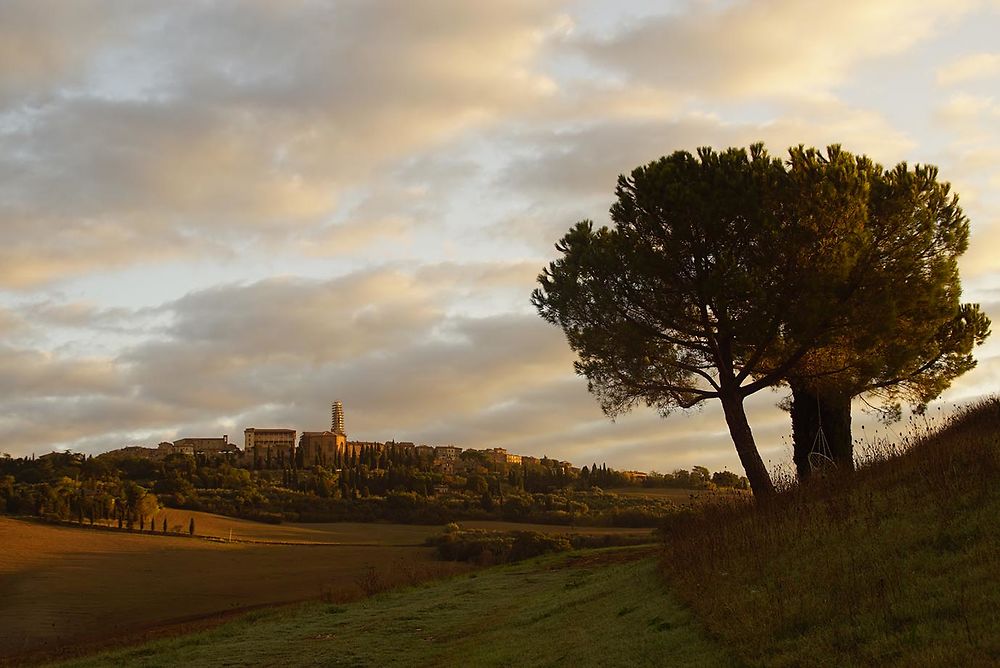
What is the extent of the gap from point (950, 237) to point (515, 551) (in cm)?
3121

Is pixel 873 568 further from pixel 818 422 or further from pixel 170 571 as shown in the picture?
pixel 170 571

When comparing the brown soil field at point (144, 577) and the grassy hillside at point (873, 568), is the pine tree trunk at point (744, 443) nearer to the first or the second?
the grassy hillside at point (873, 568)

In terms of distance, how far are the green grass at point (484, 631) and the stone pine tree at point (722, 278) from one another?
7.14 meters

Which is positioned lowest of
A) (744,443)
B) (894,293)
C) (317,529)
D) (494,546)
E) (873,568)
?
(317,529)

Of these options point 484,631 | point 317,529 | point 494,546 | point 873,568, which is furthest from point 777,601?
point 317,529

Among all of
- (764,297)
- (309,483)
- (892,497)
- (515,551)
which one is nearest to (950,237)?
(764,297)

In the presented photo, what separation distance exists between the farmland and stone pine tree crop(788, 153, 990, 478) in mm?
19938

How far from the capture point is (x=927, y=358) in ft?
94.3

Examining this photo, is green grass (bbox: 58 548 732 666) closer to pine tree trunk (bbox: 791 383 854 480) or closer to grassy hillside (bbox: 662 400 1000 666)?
grassy hillside (bbox: 662 400 1000 666)

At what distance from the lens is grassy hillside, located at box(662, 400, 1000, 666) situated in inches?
355

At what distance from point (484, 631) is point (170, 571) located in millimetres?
56472

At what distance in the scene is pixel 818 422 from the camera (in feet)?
96.0

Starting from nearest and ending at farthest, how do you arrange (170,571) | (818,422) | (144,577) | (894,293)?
1. (894,293)
2. (818,422)
3. (144,577)
4. (170,571)

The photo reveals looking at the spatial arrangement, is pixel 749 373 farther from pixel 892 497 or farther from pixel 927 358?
pixel 892 497
